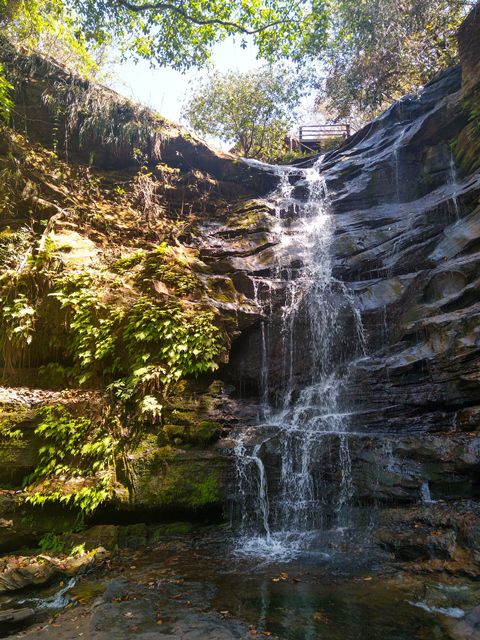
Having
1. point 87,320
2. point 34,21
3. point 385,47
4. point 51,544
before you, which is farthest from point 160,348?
point 385,47

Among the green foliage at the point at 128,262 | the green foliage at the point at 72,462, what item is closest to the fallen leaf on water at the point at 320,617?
the green foliage at the point at 72,462

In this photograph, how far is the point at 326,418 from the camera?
809 cm

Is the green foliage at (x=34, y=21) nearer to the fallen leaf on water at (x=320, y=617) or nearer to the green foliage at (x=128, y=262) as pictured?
the green foliage at (x=128, y=262)

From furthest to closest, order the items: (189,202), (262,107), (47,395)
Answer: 1. (262,107)
2. (189,202)
3. (47,395)

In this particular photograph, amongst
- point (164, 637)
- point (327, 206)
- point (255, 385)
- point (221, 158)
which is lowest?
point (164, 637)

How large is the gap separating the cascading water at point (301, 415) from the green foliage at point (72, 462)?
2.25 m

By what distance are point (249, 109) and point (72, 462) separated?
19.0 meters

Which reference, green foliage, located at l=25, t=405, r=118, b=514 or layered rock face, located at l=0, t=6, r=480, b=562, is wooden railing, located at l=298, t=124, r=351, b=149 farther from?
green foliage, located at l=25, t=405, r=118, b=514

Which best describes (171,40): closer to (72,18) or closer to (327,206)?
(72,18)

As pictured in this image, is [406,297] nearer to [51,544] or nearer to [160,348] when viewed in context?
[160,348]

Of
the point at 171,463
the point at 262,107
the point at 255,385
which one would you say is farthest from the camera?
the point at 262,107

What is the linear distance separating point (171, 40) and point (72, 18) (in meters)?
2.95

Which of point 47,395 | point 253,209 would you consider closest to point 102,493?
point 47,395

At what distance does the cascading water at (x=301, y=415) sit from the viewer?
21.7 ft
